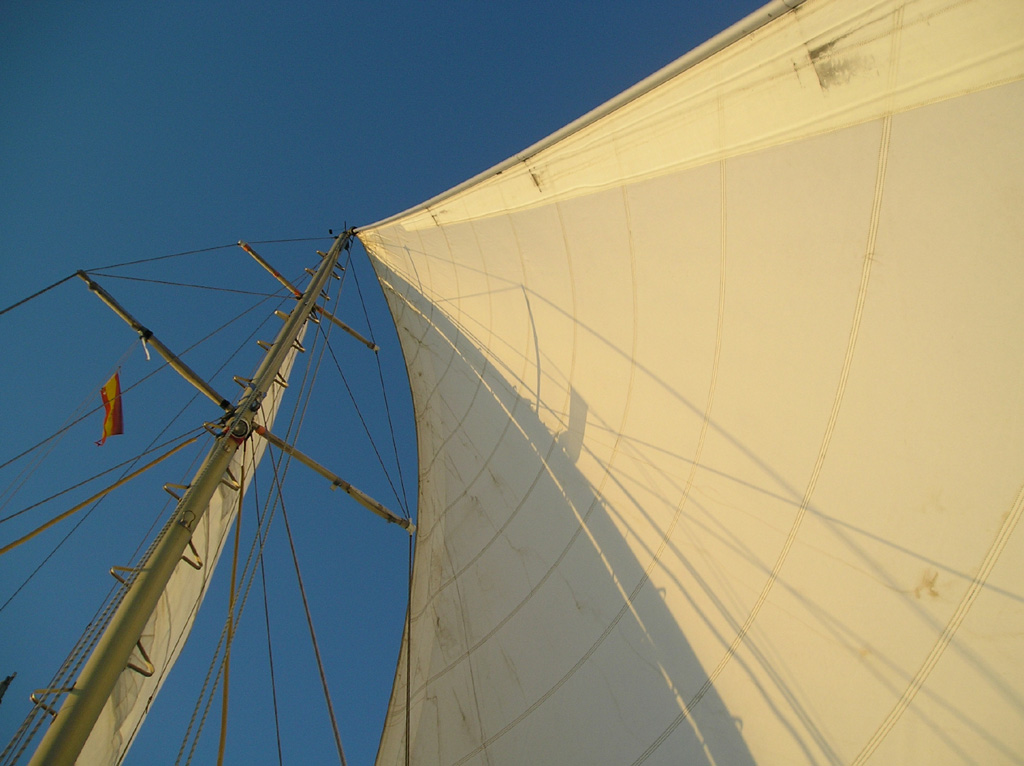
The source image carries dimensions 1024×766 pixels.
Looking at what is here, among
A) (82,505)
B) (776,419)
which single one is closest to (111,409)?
(82,505)

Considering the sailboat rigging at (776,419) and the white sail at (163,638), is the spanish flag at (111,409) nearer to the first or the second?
the white sail at (163,638)

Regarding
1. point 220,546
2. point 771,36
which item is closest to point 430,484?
point 220,546

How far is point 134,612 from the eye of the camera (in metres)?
3.25

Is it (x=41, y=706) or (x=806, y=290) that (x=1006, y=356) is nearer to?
(x=806, y=290)

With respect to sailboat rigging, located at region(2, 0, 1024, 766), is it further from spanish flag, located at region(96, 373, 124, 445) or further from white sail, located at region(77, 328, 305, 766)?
spanish flag, located at region(96, 373, 124, 445)

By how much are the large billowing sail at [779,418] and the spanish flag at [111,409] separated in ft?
15.8

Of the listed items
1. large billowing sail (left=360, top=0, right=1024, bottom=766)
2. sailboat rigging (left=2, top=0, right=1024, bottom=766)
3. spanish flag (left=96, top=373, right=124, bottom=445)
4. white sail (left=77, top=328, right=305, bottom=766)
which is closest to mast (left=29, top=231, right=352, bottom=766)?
sailboat rigging (left=2, top=0, right=1024, bottom=766)

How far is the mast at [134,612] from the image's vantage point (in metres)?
2.62

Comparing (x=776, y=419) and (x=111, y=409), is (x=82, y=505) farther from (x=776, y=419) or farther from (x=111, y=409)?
(x=776, y=419)

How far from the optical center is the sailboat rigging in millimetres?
2285

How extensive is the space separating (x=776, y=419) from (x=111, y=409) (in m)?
7.07

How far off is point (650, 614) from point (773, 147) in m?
3.19

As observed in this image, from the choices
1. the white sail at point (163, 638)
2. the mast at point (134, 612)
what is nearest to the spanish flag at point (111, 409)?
the white sail at point (163, 638)

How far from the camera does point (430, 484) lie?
7.52 meters
